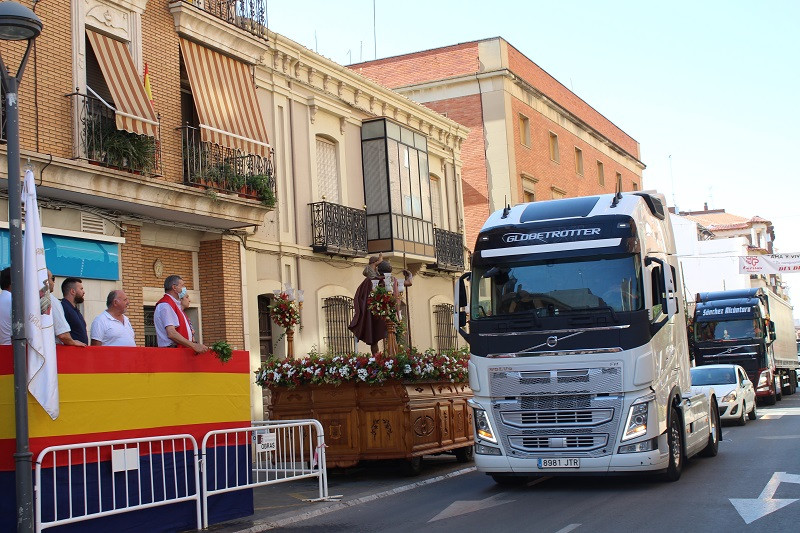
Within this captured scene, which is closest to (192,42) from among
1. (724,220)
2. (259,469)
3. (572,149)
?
(259,469)

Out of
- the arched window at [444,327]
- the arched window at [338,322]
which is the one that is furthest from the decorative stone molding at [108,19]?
the arched window at [444,327]

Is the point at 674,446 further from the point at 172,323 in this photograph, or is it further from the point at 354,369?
the point at 172,323

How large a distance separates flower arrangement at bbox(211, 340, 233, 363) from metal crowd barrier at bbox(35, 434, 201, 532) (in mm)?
956

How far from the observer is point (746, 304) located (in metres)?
29.9

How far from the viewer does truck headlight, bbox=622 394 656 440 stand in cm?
1147

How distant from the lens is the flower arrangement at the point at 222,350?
1042 centimetres

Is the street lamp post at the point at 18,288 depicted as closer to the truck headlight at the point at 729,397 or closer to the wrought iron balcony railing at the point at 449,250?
the truck headlight at the point at 729,397

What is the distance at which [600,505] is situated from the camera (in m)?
10.6

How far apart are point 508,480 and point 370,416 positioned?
226cm

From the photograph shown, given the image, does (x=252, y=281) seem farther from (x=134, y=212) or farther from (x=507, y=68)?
(x=507, y=68)

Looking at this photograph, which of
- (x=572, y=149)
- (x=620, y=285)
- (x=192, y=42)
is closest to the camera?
(x=620, y=285)

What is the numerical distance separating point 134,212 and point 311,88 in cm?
680

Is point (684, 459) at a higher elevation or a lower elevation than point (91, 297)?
lower

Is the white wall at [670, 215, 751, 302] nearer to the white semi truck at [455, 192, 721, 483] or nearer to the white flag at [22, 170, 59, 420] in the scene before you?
the white semi truck at [455, 192, 721, 483]
